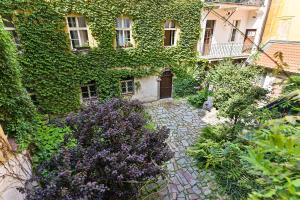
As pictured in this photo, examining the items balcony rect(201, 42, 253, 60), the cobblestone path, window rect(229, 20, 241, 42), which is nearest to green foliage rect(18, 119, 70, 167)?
the cobblestone path

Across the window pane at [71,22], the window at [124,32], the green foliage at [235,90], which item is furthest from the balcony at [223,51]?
the window pane at [71,22]

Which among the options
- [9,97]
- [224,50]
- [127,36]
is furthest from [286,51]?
[9,97]

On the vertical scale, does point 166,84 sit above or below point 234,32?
below

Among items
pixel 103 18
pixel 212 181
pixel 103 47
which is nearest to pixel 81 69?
pixel 103 47

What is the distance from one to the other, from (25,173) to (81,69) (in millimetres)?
6417

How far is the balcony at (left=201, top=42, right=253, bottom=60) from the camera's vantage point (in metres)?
12.1

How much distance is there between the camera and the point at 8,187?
3562 millimetres

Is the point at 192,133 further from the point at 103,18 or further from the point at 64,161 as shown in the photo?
the point at 103,18

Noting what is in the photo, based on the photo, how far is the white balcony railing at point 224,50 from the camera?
1205cm

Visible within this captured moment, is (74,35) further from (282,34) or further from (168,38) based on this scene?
(282,34)

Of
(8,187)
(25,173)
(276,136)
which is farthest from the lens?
(25,173)

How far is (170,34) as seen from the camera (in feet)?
36.3

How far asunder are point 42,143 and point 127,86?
6.56m

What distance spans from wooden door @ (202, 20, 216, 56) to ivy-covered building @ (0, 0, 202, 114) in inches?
51.6
